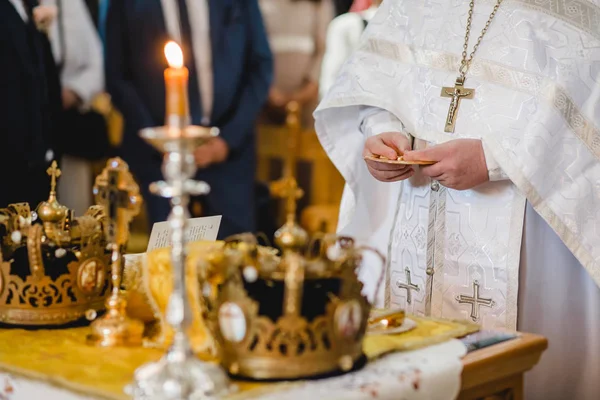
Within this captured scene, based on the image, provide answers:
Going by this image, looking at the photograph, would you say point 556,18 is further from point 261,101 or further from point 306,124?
point 306,124

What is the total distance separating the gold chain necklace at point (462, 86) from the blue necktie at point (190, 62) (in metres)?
2.97

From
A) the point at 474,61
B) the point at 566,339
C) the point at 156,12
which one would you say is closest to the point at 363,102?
the point at 474,61

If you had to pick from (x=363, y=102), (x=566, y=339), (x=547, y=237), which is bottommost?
(x=566, y=339)

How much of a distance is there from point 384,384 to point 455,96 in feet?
4.19

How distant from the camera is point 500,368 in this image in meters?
1.92

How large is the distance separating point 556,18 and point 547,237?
0.61 metres

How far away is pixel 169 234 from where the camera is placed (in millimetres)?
2262

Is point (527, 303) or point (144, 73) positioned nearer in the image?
point (527, 303)

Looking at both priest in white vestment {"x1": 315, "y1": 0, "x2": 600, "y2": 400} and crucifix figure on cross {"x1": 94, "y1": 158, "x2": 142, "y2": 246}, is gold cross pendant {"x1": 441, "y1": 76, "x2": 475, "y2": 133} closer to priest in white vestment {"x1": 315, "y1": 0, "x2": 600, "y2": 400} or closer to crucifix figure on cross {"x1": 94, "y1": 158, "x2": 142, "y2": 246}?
priest in white vestment {"x1": 315, "y1": 0, "x2": 600, "y2": 400}

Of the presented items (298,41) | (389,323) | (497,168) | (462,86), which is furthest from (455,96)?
(298,41)

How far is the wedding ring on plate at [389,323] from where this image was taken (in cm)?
203

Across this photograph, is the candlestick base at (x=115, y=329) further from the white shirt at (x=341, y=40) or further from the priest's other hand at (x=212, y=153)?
the white shirt at (x=341, y=40)

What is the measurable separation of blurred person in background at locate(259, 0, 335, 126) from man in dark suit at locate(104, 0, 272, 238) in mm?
1510

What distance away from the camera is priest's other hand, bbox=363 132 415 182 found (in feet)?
8.84
